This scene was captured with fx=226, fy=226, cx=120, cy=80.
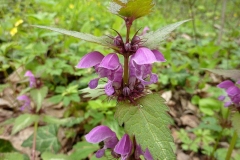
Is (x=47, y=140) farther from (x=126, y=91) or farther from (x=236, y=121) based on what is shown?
(x=236, y=121)

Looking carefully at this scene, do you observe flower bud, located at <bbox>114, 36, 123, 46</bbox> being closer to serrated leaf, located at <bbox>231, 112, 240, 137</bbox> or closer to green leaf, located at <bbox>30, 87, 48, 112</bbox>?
serrated leaf, located at <bbox>231, 112, 240, 137</bbox>

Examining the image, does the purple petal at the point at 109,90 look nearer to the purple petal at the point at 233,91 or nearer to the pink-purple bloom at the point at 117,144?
the pink-purple bloom at the point at 117,144

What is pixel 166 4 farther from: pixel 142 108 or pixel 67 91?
pixel 142 108

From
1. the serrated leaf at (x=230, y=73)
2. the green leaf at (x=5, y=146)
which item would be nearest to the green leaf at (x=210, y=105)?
the serrated leaf at (x=230, y=73)

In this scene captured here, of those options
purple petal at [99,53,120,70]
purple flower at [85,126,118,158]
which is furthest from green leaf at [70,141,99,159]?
purple petal at [99,53,120,70]

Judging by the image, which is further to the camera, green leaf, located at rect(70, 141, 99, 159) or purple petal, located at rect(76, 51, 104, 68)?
green leaf, located at rect(70, 141, 99, 159)

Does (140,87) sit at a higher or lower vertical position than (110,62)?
lower

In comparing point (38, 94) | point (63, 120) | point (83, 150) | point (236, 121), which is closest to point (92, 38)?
point (236, 121)
